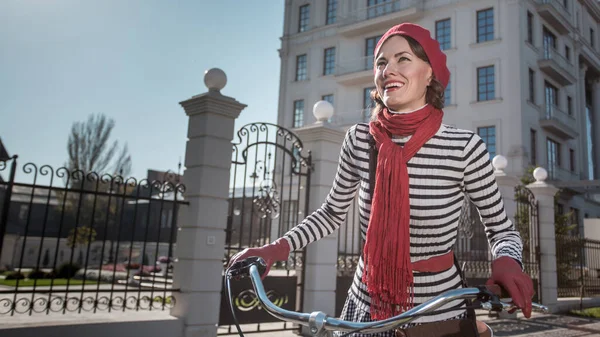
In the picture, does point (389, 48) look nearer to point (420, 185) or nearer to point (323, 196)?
point (420, 185)

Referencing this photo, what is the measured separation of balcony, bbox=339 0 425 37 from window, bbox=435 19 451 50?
1.01 meters

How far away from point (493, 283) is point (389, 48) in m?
0.91

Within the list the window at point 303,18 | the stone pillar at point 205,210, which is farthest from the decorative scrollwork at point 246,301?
the window at point 303,18

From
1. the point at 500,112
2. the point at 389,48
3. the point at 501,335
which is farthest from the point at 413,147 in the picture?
the point at 500,112

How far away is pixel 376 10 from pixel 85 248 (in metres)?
19.6

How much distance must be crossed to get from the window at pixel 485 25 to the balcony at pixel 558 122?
442 centimetres

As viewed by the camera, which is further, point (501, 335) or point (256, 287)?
point (501, 335)

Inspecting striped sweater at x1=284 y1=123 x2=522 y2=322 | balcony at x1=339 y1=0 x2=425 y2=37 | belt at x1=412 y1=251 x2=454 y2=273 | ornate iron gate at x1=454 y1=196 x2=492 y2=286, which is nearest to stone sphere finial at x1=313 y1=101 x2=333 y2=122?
ornate iron gate at x1=454 y1=196 x2=492 y2=286

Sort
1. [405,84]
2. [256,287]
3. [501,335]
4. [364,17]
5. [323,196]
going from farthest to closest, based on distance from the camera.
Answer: [364,17], [501,335], [323,196], [405,84], [256,287]

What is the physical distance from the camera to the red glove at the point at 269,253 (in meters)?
1.58

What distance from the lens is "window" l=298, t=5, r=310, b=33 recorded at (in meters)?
27.4

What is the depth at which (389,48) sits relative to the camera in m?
1.74

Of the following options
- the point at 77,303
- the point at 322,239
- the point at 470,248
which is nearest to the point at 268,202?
the point at 322,239

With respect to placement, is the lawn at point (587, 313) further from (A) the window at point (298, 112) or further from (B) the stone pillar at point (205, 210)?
(A) the window at point (298, 112)
